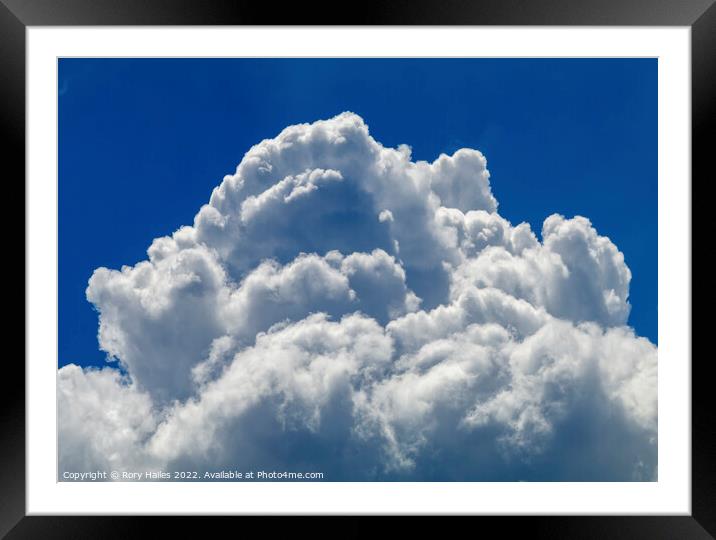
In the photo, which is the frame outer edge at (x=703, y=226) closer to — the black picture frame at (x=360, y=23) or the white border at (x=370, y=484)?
the black picture frame at (x=360, y=23)

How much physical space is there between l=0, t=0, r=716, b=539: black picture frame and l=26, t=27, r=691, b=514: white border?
9 centimetres

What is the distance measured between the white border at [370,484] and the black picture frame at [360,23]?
0.28 ft

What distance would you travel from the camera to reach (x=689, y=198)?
2.97 meters

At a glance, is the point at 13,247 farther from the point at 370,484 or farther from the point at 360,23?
the point at 370,484

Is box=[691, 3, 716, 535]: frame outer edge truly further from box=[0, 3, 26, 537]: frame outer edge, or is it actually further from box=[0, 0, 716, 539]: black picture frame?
box=[0, 3, 26, 537]: frame outer edge

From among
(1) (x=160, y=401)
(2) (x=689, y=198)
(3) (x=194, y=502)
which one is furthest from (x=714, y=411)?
(1) (x=160, y=401)

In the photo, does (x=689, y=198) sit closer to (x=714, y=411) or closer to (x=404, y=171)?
(x=714, y=411)

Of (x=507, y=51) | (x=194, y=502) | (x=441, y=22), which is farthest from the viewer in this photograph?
(x=507, y=51)

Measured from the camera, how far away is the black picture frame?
2.79 m

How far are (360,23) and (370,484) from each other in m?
3.02

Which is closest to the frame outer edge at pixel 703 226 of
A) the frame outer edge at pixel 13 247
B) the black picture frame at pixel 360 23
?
the black picture frame at pixel 360 23

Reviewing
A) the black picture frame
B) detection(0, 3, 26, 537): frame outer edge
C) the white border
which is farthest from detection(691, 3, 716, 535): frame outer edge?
detection(0, 3, 26, 537): frame outer edge

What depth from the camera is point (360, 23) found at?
282cm

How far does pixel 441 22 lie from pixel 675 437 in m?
3.10
